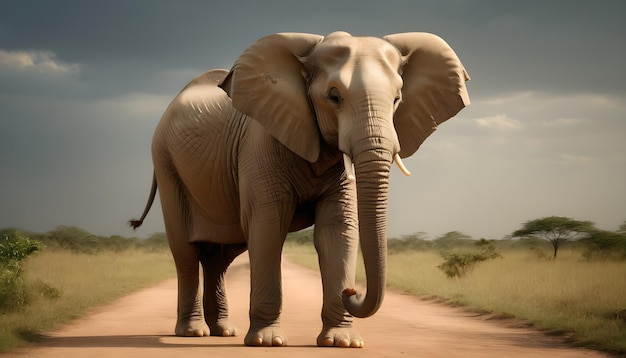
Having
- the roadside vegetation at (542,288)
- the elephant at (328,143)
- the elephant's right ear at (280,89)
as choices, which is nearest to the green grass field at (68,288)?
the elephant at (328,143)

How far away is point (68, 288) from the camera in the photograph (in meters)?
20.9

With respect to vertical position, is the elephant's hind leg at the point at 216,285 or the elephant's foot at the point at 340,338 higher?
the elephant's hind leg at the point at 216,285

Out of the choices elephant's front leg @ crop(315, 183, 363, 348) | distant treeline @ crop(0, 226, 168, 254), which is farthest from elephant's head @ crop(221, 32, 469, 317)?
distant treeline @ crop(0, 226, 168, 254)

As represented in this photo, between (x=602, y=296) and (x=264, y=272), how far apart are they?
757cm

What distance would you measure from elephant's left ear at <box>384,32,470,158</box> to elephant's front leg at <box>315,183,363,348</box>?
86cm

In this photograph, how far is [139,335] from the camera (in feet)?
40.1

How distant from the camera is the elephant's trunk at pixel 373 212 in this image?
866cm

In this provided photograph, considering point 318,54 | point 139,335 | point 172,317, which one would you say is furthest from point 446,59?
point 172,317

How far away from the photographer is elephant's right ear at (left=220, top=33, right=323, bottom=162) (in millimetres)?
9695

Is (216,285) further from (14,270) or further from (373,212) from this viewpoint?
(14,270)

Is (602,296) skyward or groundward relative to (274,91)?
groundward

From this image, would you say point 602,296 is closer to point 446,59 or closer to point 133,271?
point 446,59

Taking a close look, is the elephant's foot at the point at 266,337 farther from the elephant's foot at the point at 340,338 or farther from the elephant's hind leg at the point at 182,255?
the elephant's hind leg at the point at 182,255

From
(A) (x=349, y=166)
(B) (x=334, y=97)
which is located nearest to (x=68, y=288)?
(B) (x=334, y=97)
